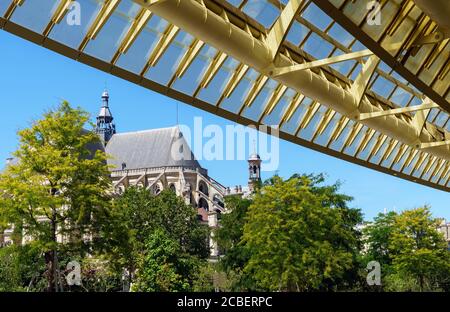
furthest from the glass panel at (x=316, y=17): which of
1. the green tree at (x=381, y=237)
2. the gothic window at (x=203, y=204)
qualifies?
the gothic window at (x=203, y=204)

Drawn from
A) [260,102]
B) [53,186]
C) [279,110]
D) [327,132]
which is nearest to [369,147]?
[327,132]

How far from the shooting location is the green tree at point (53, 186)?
3675 cm

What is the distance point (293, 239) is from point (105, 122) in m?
107

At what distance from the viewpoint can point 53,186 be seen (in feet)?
125

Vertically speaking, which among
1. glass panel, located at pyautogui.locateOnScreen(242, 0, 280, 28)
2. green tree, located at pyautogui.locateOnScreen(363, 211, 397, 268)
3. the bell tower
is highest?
the bell tower

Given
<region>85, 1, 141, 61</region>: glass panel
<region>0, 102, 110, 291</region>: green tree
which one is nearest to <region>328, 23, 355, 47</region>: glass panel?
<region>85, 1, 141, 61</region>: glass panel

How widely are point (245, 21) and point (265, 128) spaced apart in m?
4.19

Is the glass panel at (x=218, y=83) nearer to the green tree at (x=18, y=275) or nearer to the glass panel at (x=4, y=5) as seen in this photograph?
the glass panel at (x=4, y=5)

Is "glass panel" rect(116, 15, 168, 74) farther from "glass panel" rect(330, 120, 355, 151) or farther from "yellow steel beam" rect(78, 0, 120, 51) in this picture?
"glass panel" rect(330, 120, 355, 151)

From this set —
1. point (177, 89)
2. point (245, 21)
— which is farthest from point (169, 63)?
point (245, 21)

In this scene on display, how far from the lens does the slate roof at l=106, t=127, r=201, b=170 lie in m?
124

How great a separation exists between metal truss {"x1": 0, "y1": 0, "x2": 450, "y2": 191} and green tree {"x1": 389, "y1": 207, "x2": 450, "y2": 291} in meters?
48.6

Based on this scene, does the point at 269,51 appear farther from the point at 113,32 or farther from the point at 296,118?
the point at 296,118

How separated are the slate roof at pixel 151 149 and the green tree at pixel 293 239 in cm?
7204
